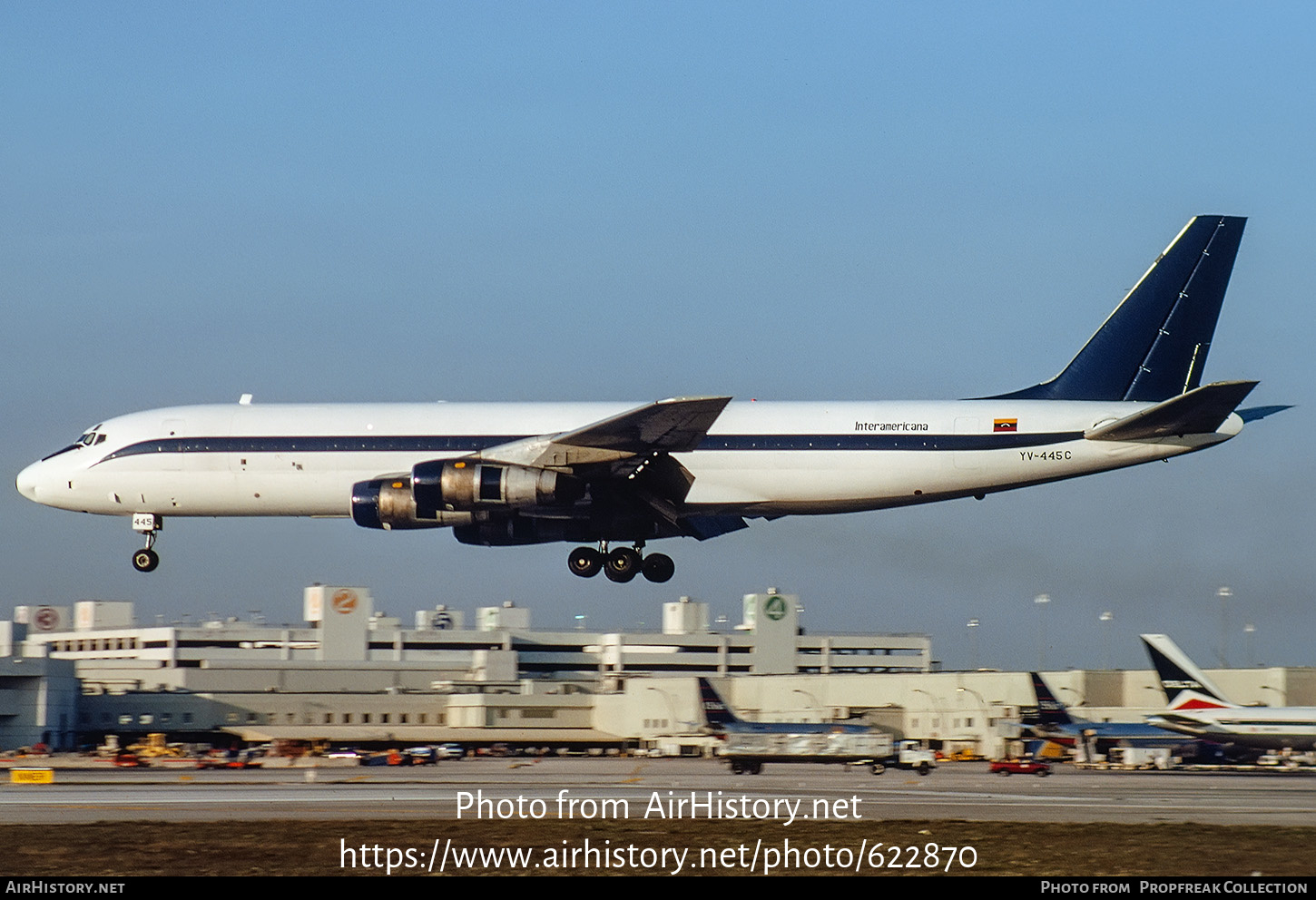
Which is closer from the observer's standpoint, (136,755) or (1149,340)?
(1149,340)

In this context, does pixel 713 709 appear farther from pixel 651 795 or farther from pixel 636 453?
pixel 636 453

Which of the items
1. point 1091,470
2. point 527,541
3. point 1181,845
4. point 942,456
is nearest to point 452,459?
point 527,541

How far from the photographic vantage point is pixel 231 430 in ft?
131

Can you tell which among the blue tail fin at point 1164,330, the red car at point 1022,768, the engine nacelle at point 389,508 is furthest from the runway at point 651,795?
the blue tail fin at point 1164,330

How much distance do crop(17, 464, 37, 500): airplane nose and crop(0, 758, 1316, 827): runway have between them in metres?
8.12

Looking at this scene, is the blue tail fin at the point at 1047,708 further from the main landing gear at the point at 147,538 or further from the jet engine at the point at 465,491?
the main landing gear at the point at 147,538

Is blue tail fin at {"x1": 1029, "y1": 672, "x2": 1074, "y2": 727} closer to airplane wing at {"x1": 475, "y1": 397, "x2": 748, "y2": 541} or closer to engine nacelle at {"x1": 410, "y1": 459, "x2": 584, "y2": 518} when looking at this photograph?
airplane wing at {"x1": 475, "y1": 397, "x2": 748, "y2": 541}

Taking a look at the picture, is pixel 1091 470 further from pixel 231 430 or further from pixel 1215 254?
pixel 231 430

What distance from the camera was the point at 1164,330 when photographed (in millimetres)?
37562

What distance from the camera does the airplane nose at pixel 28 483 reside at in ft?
140

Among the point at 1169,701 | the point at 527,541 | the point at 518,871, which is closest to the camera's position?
the point at 518,871

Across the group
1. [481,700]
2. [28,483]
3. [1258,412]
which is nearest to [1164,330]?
[1258,412]

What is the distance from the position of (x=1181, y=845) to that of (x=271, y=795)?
828 inches

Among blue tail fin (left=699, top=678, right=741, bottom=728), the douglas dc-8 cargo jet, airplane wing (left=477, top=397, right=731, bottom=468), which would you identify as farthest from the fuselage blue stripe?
blue tail fin (left=699, top=678, right=741, bottom=728)
